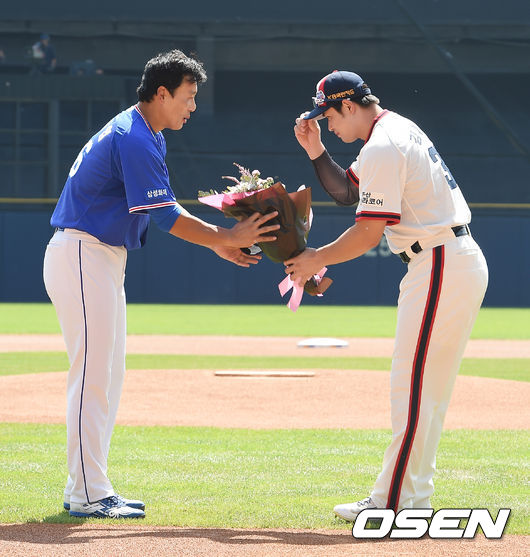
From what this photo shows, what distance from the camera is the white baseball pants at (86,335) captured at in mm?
4191

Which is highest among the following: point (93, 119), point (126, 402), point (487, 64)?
point (487, 64)

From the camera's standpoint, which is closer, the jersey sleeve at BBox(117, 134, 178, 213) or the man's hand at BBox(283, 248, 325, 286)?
the jersey sleeve at BBox(117, 134, 178, 213)

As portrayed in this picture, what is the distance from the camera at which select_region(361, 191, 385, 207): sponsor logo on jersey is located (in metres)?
3.87

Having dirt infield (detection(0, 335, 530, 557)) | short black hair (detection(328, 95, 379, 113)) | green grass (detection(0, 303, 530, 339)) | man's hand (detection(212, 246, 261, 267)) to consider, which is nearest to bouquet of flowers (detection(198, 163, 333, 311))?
man's hand (detection(212, 246, 261, 267))

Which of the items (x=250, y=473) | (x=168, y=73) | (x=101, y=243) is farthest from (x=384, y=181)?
(x=250, y=473)

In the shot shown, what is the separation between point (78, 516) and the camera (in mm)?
4176

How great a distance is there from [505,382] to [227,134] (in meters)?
19.5

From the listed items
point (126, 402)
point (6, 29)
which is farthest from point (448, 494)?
point (6, 29)

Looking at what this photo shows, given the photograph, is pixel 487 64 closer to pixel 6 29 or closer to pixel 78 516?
pixel 6 29

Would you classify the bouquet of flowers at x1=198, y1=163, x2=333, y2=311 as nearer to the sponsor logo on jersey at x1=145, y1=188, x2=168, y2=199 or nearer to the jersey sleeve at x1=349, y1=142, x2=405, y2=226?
the sponsor logo on jersey at x1=145, y1=188, x2=168, y2=199

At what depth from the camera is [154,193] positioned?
408cm

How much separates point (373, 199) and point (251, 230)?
0.62m

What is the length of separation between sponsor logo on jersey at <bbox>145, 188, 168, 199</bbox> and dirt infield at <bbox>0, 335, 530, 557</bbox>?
1.33 m

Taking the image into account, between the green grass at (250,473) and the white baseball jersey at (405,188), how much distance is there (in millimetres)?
1223
